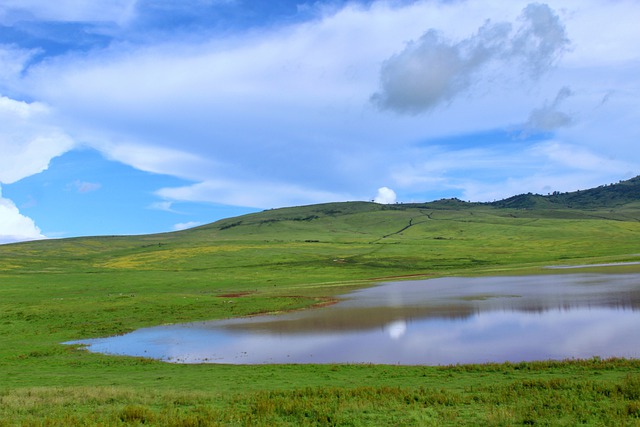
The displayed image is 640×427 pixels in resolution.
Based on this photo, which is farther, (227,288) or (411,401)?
(227,288)

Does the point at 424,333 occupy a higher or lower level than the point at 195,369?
lower

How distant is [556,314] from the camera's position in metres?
45.3

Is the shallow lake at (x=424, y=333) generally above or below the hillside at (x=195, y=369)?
below

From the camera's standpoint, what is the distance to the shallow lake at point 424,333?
104 ft

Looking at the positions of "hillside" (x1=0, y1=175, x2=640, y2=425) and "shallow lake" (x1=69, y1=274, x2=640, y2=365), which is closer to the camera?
"hillside" (x1=0, y1=175, x2=640, y2=425)

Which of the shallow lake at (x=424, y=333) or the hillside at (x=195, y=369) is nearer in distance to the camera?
the hillside at (x=195, y=369)

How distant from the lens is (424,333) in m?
39.9

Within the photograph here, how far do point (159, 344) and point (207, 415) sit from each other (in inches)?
1061

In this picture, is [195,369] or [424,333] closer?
[195,369]

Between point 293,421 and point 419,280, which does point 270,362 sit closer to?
point 293,421

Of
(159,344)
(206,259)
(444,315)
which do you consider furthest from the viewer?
(206,259)

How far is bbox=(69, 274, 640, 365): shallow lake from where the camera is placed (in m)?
31.7

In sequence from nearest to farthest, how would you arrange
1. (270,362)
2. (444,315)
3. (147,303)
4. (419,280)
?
(270,362), (444,315), (147,303), (419,280)

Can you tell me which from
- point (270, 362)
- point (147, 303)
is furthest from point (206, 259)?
point (270, 362)
